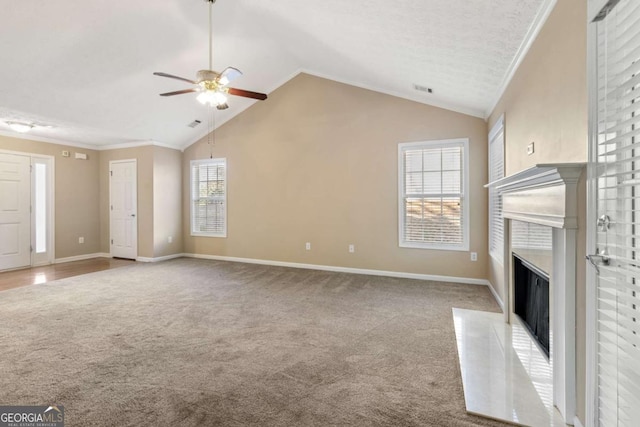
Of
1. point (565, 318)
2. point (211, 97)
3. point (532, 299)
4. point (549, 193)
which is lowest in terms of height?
point (532, 299)

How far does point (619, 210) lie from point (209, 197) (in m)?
6.63

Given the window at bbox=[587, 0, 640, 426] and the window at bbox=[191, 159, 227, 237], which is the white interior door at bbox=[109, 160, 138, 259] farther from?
the window at bbox=[587, 0, 640, 426]

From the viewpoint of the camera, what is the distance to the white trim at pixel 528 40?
2118mm

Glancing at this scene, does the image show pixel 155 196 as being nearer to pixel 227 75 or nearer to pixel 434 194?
pixel 227 75

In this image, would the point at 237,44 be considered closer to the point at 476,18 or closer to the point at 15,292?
the point at 476,18

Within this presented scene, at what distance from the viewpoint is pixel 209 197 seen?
677cm

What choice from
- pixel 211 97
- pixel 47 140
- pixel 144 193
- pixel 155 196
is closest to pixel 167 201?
pixel 155 196

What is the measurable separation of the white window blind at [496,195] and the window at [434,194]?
362mm

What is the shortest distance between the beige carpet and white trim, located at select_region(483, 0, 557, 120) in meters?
2.55

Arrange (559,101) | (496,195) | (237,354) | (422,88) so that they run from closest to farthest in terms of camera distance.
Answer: (559,101)
(237,354)
(496,195)
(422,88)

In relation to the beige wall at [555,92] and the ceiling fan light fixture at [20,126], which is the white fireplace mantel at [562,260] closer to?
the beige wall at [555,92]

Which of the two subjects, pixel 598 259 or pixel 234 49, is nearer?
pixel 598 259

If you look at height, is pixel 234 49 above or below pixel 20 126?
above

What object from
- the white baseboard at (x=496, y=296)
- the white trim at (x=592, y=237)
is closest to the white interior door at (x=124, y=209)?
the white baseboard at (x=496, y=296)
